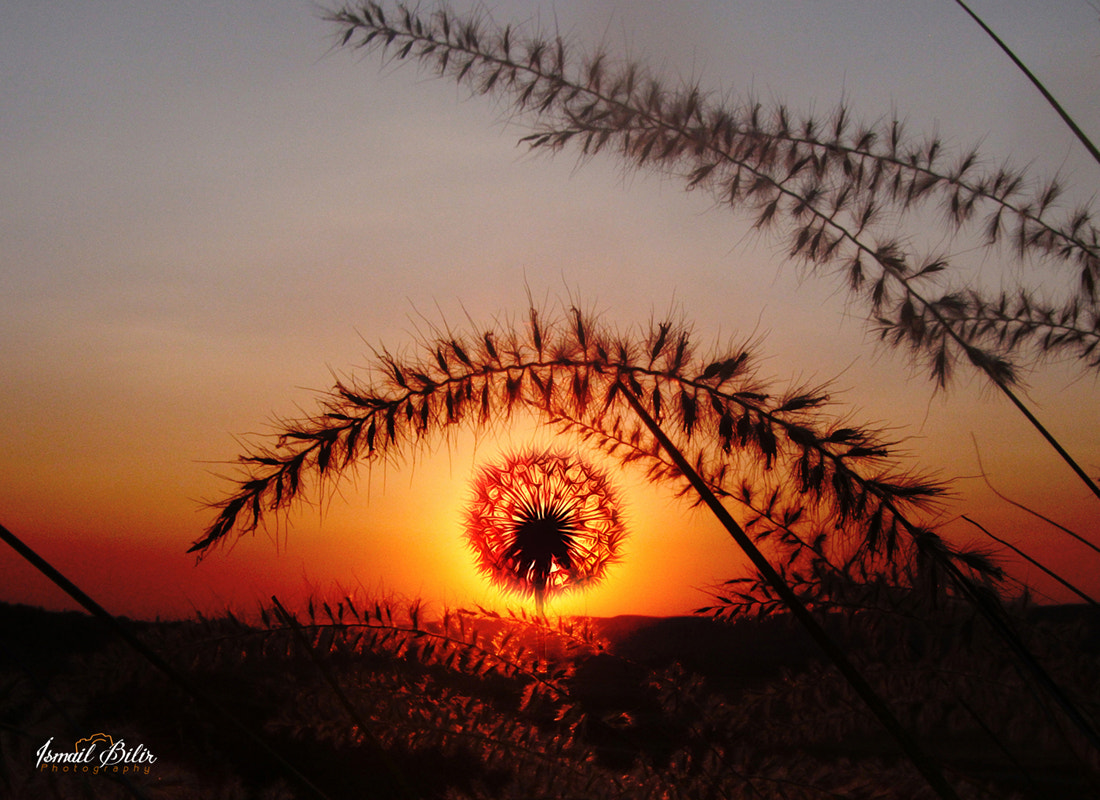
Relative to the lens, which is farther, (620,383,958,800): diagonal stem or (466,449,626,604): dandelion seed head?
(466,449,626,604): dandelion seed head

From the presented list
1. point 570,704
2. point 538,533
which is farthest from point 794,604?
point 538,533

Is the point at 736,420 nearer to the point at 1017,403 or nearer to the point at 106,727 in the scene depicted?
the point at 1017,403

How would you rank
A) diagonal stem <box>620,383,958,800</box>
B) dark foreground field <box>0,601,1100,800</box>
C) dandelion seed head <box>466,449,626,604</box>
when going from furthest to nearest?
dandelion seed head <box>466,449,626,604</box> → dark foreground field <box>0,601,1100,800</box> → diagonal stem <box>620,383,958,800</box>

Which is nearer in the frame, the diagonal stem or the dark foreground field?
the diagonal stem

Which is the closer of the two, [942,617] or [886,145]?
[942,617]

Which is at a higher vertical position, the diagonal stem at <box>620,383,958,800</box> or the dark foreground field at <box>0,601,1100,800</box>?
the diagonal stem at <box>620,383,958,800</box>

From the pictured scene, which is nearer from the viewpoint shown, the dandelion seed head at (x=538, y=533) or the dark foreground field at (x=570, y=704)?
the dark foreground field at (x=570, y=704)

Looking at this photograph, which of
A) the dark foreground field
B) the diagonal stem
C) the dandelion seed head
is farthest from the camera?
the dandelion seed head

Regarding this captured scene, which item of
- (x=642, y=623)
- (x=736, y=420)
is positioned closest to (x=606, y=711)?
(x=642, y=623)
